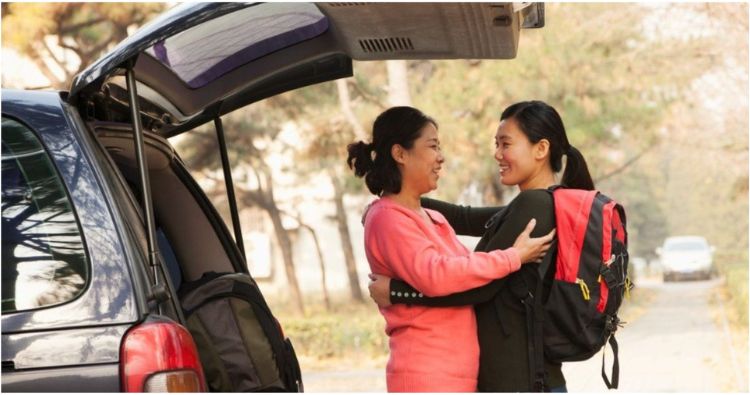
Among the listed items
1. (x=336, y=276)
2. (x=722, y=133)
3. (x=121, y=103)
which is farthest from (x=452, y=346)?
(x=336, y=276)

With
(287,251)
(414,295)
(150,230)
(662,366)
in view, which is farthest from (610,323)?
(287,251)

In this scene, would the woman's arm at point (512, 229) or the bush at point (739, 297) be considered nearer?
the woman's arm at point (512, 229)

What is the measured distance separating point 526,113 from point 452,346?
2.61 ft

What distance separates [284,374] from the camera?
4449mm

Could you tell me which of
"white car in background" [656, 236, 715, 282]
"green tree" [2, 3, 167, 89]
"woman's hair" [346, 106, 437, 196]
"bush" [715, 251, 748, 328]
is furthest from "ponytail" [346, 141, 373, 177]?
"white car in background" [656, 236, 715, 282]

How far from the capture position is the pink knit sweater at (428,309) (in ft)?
12.9

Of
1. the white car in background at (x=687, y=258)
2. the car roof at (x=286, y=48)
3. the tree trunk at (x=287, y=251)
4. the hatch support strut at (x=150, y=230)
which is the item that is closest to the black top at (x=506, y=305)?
the car roof at (x=286, y=48)

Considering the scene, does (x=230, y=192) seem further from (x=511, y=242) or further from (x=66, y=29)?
(x=66, y=29)

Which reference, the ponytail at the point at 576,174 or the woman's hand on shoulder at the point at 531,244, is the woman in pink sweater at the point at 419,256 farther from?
the ponytail at the point at 576,174

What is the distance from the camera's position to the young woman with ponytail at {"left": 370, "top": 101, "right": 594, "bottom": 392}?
3994 millimetres

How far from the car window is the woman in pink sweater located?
1169 millimetres

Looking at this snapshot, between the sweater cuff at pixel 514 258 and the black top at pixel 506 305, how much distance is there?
0.31ft

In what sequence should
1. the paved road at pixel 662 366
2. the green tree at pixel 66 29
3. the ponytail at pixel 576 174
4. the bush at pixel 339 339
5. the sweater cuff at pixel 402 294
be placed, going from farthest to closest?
the green tree at pixel 66 29
the bush at pixel 339 339
the paved road at pixel 662 366
the ponytail at pixel 576 174
the sweater cuff at pixel 402 294

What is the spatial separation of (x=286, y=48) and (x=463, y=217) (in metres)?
0.93
